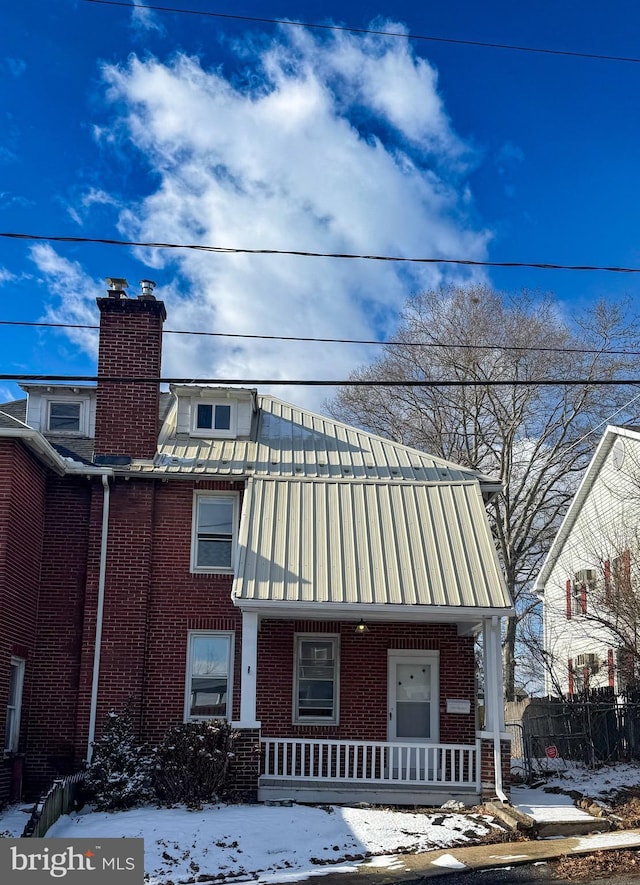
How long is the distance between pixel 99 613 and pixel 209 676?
7.27ft

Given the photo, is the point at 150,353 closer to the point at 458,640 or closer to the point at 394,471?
the point at 394,471

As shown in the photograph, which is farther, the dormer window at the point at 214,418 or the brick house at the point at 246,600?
the dormer window at the point at 214,418

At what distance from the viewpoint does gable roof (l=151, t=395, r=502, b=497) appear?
17.5 meters

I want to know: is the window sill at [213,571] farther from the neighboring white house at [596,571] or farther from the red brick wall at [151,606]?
the neighboring white house at [596,571]

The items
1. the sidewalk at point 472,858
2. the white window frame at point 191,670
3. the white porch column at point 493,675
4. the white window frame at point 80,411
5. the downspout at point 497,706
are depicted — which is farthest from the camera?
the white window frame at point 80,411

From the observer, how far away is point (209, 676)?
16578mm

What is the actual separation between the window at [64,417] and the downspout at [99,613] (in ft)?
8.38

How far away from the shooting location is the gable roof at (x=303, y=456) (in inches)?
687

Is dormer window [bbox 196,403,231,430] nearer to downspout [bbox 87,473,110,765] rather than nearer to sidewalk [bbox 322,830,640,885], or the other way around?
downspout [bbox 87,473,110,765]

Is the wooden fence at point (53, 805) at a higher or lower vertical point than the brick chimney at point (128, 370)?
lower

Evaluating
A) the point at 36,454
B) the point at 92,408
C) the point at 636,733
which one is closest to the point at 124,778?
the point at 36,454

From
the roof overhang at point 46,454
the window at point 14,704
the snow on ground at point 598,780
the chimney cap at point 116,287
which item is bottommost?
the snow on ground at point 598,780

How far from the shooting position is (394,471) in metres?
18.0

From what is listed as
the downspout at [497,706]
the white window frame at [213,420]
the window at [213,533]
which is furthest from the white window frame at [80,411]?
the downspout at [497,706]
